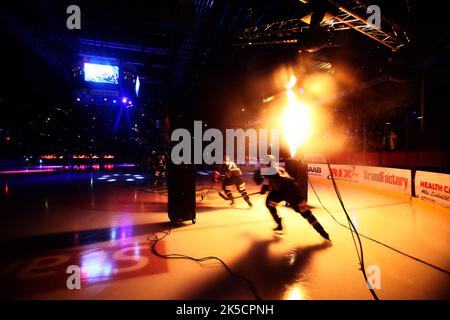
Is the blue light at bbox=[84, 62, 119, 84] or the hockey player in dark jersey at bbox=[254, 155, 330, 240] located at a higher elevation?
the blue light at bbox=[84, 62, 119, 84]

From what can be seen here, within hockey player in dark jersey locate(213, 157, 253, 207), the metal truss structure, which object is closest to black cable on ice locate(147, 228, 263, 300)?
hockey player in dark jersey locate(213, 157, 253, 207)

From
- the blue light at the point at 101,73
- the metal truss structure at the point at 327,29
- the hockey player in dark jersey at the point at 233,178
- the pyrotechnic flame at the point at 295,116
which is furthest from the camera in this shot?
the blue light at the point at 101,73

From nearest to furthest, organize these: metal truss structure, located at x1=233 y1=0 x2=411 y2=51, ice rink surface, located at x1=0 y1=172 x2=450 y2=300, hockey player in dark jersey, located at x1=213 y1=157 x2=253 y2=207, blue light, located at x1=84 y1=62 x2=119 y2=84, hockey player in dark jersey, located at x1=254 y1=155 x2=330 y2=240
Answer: ice rink surface, located at x1=0 y1=172 x2=450 y2=300 < hockey player in dark jersey, located at x1=254 y1=155 x2=330 y2=240 < metal truss structure, located at x1=233 y1=0 x2=411 y2=51 < hockey player in dark jersey, located at x1=213 y1=157 x2=253 y2=207 < blue light, located at x1=84 y1=62 x2=119 y2=84

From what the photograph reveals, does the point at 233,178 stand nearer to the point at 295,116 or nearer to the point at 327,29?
the point at 295,116

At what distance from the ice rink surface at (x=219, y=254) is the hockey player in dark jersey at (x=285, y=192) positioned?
1.52 ft

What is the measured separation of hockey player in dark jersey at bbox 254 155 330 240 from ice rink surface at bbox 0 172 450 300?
1.52ft

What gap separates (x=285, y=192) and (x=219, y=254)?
180 cm

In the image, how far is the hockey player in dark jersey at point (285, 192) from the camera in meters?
4.37

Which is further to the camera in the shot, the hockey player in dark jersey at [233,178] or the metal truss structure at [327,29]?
the hockey player in dark jersey at [233,178]

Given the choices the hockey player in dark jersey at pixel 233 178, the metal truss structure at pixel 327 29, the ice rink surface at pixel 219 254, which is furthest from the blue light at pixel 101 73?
the hockey player in dark jersey at pixel 233 178

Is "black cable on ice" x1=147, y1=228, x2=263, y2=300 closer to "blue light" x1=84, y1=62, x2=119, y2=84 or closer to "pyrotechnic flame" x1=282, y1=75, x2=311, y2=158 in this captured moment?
"pyrotechnic flame" x1=282, y1=75, x2=311, y2=158

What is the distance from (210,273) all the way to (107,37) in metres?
10.5

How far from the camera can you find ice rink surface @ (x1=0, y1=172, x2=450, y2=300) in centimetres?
291

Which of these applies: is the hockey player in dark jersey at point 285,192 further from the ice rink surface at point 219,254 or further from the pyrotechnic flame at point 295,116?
the pyrotechnic flame at point 295,116
